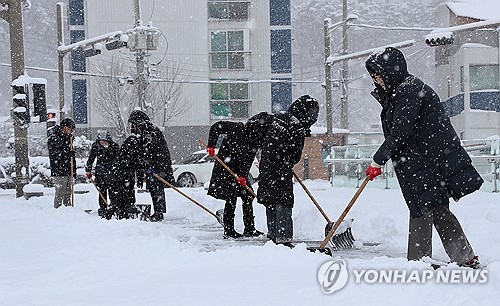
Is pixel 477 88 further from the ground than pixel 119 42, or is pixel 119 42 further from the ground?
pixel 119 42

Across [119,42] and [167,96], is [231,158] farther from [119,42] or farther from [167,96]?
[167,96]

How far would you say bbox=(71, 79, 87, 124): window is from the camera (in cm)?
3575

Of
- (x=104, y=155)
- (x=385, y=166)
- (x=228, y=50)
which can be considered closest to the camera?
(x=104, y=155)

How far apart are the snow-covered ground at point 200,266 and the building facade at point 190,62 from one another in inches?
1032

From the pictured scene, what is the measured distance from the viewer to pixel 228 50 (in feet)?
118

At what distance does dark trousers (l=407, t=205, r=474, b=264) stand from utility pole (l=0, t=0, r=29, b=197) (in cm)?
1032

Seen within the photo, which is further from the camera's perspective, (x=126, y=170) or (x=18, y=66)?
(x=18, y=66)

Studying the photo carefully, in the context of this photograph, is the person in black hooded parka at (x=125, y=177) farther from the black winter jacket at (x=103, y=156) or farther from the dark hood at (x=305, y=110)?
the dark hood at (x=305, y=110)

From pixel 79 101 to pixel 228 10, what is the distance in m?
8.60

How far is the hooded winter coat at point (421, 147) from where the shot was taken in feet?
17.6

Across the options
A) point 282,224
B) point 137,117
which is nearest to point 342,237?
point 282,224

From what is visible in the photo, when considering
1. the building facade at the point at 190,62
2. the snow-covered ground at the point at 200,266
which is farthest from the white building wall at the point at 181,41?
the snow-covered ground at the point at 200,266

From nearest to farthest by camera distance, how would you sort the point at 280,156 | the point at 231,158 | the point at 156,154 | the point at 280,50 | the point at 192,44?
the point at 280,156 < the point at 231,158 < the point at 156,154 < the point at 192,44 < the point at 280,50

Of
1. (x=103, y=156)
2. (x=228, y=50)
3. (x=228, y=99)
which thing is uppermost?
(x=228, y=50)
